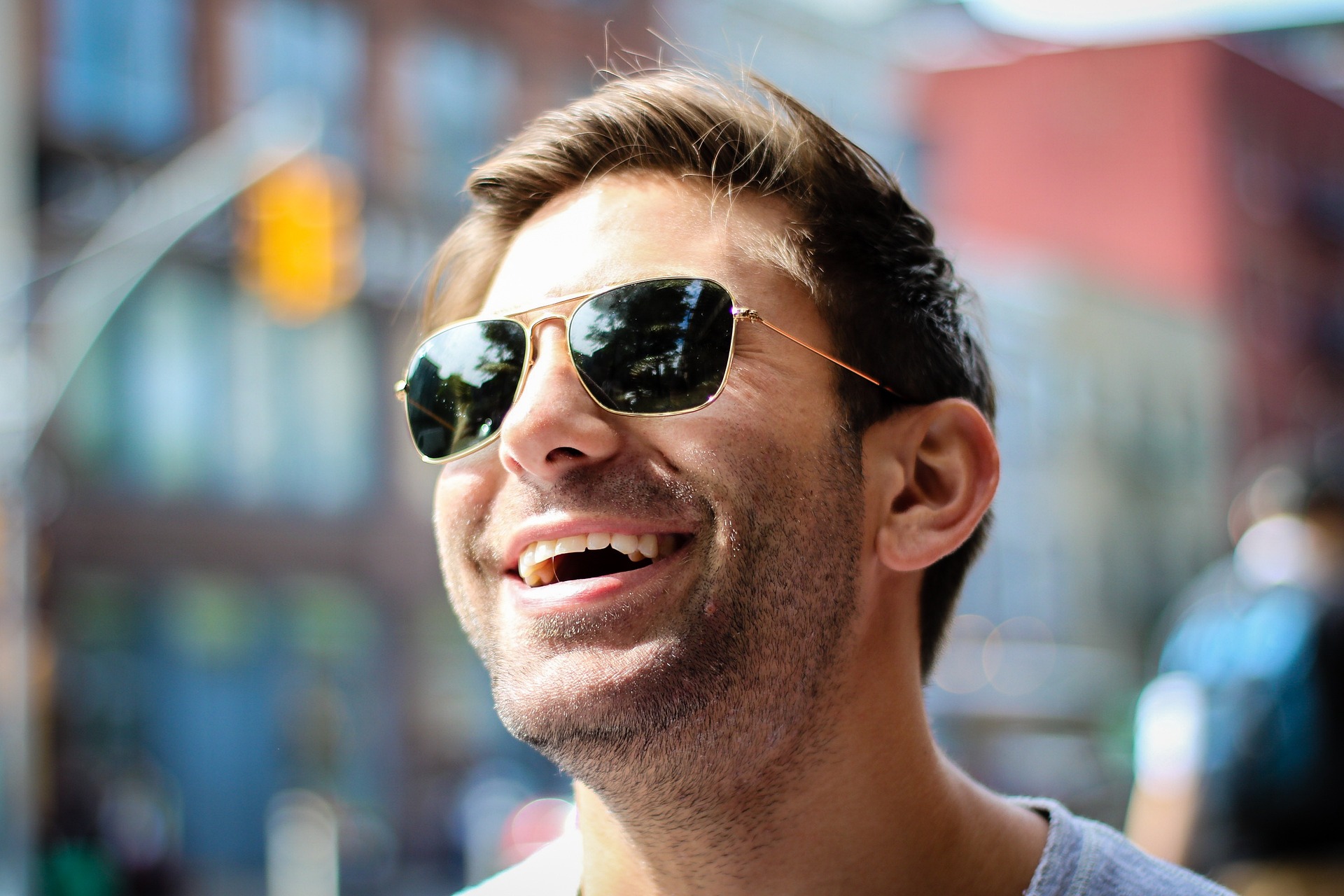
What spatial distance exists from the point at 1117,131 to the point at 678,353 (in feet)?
126

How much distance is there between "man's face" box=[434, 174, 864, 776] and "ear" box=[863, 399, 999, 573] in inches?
3.1

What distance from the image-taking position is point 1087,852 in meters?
1.99

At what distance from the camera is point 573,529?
1.93 metres

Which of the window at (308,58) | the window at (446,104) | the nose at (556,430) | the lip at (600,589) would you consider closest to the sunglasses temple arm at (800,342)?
the nose at (556,430)

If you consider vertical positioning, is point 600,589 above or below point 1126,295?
below

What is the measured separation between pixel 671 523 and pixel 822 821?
0.48 metres

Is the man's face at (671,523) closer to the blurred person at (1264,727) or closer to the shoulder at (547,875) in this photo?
the shoulder at (547,875)

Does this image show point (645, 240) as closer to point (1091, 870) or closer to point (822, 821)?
point (822, 821)

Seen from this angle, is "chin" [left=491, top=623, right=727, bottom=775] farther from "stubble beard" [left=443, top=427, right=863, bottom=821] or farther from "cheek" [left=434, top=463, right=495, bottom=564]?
"cheek" [left=434, top=463, right=495, bottom=564]

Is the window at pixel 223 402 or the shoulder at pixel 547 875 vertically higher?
the window at pixel 223 402

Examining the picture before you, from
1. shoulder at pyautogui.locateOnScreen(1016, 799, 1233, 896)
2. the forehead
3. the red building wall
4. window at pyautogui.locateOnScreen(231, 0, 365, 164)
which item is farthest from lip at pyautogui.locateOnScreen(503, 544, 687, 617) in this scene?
the red building wall

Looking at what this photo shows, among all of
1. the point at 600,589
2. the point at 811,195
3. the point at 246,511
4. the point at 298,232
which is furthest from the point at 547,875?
the point at 246,511

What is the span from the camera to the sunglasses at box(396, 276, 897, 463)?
6.47ft

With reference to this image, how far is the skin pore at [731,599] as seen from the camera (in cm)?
Answer: 185
